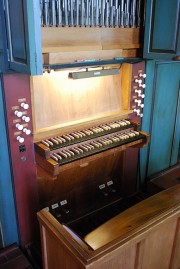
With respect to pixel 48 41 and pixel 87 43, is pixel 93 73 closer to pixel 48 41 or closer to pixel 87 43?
pixel 87 43

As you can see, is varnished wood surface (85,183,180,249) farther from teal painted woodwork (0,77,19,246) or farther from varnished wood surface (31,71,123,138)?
varnished wood surface (31,71,123,138)

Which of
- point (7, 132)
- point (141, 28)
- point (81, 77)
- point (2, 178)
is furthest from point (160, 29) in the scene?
point (2, 178)

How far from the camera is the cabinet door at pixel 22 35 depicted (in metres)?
2.11

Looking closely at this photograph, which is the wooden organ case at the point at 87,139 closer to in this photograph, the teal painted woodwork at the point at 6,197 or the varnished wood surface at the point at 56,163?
the varnished wood surface at the point at 56,163

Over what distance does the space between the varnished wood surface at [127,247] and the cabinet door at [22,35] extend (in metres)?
1.20

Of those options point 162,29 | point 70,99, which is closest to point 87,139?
point 70,99

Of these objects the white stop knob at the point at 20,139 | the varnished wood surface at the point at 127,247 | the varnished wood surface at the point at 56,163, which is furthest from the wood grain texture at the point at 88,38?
the varnished wood surface at the point at 127,247

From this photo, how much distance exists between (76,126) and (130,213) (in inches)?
46.6

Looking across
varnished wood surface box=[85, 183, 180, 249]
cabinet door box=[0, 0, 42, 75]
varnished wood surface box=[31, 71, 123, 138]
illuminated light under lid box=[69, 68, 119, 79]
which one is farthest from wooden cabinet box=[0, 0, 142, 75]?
varnished wood surface box=[85, 183, 180, 249]

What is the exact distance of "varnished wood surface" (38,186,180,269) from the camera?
1565mm

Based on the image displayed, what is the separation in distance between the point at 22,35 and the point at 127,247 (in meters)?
1.77

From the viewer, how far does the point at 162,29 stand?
3.29 metres

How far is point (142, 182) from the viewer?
4.50 m

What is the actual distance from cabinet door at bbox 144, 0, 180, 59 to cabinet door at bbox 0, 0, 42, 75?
1.68m
